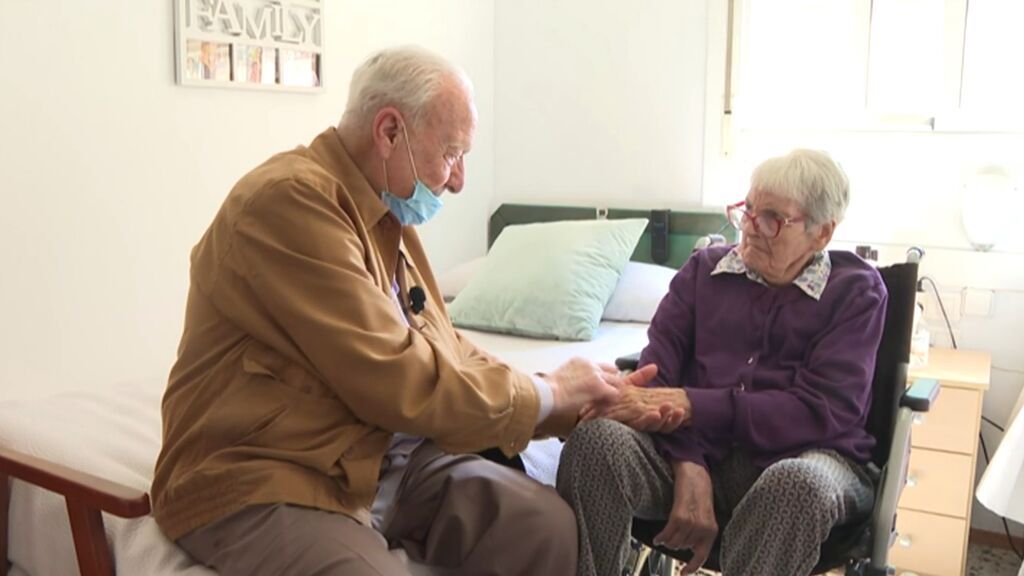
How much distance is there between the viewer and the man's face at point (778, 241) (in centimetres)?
197

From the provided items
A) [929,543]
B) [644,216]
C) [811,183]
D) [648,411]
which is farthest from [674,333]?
[644,216]

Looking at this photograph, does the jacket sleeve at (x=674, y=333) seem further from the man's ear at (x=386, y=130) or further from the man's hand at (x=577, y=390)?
the man's ear at (x=386, y=130)

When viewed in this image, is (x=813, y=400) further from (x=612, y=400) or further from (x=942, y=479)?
(x=942, y=479)

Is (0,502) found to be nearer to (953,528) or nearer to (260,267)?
(260,267)

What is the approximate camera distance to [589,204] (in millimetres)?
3779

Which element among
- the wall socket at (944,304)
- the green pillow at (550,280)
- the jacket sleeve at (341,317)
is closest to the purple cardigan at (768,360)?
the jacket sleeve at (341,317)

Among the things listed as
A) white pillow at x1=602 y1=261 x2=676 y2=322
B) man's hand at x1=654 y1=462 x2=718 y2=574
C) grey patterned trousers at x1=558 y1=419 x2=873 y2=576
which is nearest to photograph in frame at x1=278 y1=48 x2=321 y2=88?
white pillow at x1=602 y1=261 x2=676 y2=322

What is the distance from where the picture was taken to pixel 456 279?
3.49 m

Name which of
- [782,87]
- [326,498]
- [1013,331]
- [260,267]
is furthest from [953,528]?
[260,267]

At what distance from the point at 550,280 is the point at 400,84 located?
144cm

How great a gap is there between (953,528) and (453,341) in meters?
1.70

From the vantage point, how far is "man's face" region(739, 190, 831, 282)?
6.48ft

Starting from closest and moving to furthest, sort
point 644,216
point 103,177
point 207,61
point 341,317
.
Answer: point 341,317, point 103,177, point 207,61, point 644,216

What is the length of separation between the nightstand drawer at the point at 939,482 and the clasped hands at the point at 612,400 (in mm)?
1240
